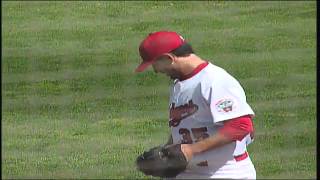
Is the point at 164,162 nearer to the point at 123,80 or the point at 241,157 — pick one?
the point at 241,157

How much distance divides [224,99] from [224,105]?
0.11 feet

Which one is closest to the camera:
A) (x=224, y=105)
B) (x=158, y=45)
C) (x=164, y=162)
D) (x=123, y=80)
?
(x=224, y=105)

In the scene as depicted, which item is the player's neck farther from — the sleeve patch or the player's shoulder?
the sleeve patch

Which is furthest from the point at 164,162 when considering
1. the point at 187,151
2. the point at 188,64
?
the point at 188,64

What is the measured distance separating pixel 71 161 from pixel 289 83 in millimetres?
2414

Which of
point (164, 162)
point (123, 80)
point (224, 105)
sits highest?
point (224, 105)

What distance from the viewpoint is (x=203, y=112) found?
290 centimetres

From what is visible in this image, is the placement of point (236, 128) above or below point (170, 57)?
below

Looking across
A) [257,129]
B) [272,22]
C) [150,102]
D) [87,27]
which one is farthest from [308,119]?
[87,27]

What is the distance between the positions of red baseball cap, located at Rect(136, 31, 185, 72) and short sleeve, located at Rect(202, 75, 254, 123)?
0.62 ft

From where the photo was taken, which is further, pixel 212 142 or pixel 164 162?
pixel 164 162

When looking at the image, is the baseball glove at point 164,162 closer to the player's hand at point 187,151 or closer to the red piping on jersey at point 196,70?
the player's hand at point 187,151

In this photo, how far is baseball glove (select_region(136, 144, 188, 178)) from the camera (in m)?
2.92

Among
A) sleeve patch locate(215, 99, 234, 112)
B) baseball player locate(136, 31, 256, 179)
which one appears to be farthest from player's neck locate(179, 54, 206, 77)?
sleeve patch locate(215, 99, 234, 112)
